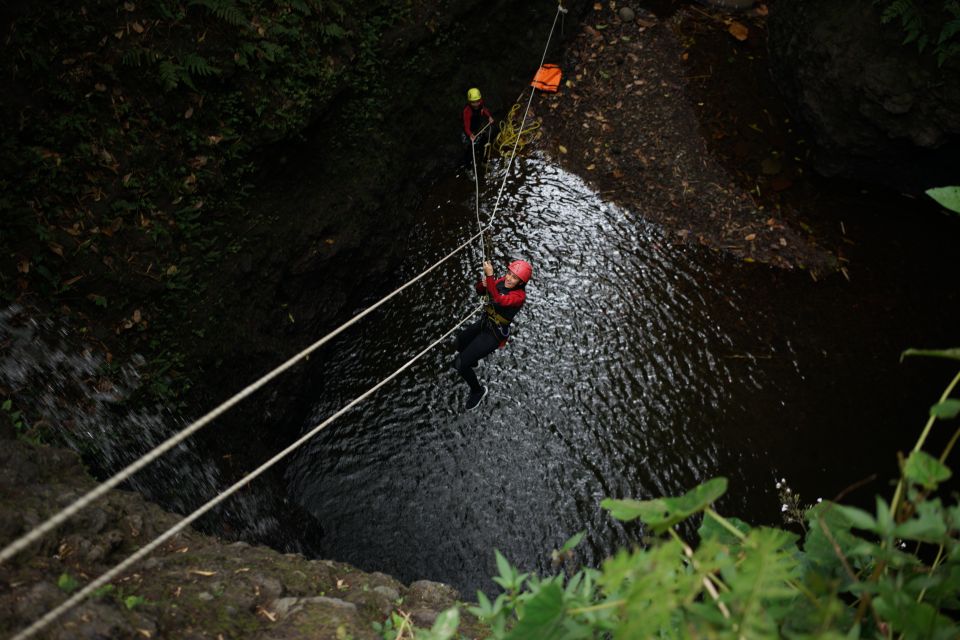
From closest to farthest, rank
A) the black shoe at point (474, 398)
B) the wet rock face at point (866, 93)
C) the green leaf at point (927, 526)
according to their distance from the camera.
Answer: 1. the green leaf at point (927, 526)
2. the black shoe at point (474, 398)
3. the wet rock face at point (866, 93)

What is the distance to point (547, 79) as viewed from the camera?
992 centimetres

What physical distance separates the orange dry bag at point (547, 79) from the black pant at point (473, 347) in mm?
4947

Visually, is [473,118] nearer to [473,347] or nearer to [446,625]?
[473,347]

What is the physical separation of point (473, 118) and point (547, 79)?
7.01ft

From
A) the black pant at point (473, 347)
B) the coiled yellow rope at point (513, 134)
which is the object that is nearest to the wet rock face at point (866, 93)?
the coiled yellow rope at point (513, 134)

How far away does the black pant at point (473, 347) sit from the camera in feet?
21.3

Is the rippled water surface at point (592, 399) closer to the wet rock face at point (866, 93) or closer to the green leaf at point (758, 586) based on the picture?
the wet rock face at point (866, 93)

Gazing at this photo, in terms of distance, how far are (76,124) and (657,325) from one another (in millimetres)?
6356

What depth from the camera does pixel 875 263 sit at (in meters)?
8.38

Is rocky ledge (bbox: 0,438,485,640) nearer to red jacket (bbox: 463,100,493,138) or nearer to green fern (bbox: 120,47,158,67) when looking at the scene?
green fern (bbox: 120,47,158,67)

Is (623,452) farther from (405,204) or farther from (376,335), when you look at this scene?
(405,204)

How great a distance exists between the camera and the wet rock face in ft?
26.3

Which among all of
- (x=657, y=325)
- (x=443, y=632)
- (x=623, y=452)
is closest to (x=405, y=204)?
(x=657, y=325)

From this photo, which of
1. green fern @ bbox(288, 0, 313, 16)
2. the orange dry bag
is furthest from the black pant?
the orange dry bag
